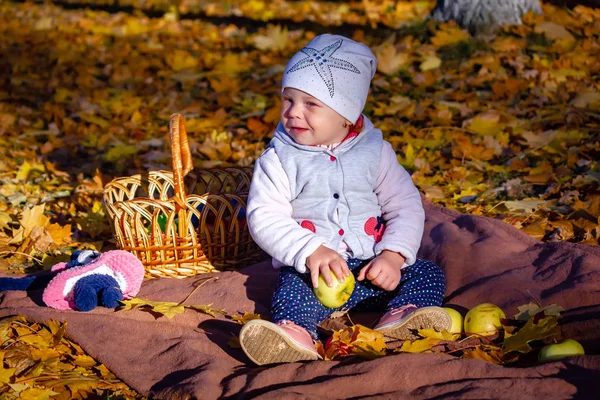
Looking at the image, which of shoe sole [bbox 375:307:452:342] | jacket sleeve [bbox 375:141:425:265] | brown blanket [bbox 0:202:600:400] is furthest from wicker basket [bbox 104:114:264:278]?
shoe sole [bbox 375:307:452:342]

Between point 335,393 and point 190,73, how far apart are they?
5911mm

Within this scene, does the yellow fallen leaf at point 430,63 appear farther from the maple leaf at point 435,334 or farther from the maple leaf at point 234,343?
the maple leaf at point 234,343

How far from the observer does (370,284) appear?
318 centimetres

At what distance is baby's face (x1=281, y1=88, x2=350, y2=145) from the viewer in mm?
3154

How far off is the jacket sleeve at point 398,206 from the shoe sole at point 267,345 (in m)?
0.77

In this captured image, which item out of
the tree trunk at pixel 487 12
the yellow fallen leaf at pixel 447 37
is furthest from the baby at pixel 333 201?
the tree trunk at pixel 487 12

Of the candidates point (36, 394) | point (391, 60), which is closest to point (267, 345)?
→ point (36, 394)

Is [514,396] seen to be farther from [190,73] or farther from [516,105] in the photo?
[190,73]

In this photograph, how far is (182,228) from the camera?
3543mm

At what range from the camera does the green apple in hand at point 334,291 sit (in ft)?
9.61

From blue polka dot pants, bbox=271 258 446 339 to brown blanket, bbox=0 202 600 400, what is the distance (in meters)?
0.18

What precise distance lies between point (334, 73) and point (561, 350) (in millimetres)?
1454

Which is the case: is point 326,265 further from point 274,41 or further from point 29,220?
point 274,41

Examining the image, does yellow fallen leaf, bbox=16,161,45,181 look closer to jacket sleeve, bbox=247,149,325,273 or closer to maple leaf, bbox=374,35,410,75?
jacket sleeve, bbox=247,149,325,273
